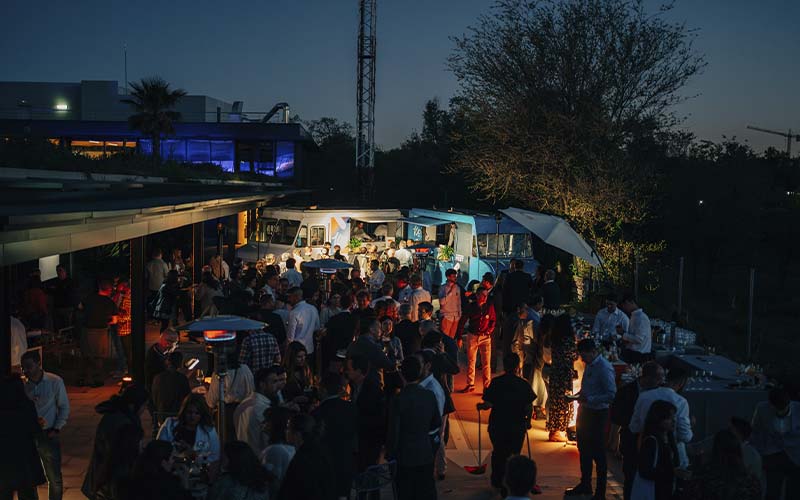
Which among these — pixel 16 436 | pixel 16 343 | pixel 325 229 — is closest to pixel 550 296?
pixel 16 343

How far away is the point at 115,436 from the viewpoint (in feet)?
16.8

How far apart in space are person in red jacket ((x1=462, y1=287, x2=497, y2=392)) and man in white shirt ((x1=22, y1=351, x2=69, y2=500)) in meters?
6.29

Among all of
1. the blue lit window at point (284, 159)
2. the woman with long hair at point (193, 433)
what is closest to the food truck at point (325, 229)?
the woman with long hair at point (193, 433)

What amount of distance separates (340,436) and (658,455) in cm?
260

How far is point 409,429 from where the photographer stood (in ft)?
21.4

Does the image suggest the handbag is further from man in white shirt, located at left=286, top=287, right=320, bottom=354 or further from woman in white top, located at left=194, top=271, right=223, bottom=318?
woman in white top, located at left=194, top=271, right=223, bottom=318

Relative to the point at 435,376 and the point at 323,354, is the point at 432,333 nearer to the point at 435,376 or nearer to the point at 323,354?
the point at 435,376

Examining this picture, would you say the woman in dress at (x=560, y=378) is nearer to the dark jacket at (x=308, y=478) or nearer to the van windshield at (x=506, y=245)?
the dark jacket at (x=308, y=478)

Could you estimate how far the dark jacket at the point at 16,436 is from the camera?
6039 mm

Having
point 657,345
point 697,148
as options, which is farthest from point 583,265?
point 697,148

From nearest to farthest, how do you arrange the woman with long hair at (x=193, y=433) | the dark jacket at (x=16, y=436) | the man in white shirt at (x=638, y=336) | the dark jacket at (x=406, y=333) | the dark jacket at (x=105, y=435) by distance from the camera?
the dark jacket at (x=105, y=435), the woman with long hair at (x=193, y=433), the dark jacket at (x=16, y=436), the dark jacket at (x=406, y=333), the man in white shirt at (x=638, y=336)

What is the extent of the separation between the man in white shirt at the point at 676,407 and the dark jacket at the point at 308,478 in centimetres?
298

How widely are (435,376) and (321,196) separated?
43.2 meters

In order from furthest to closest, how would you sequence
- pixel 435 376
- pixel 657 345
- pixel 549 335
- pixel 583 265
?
pixel 583 265
pixel 657 345
pixel 549 335
pixel 435 376
